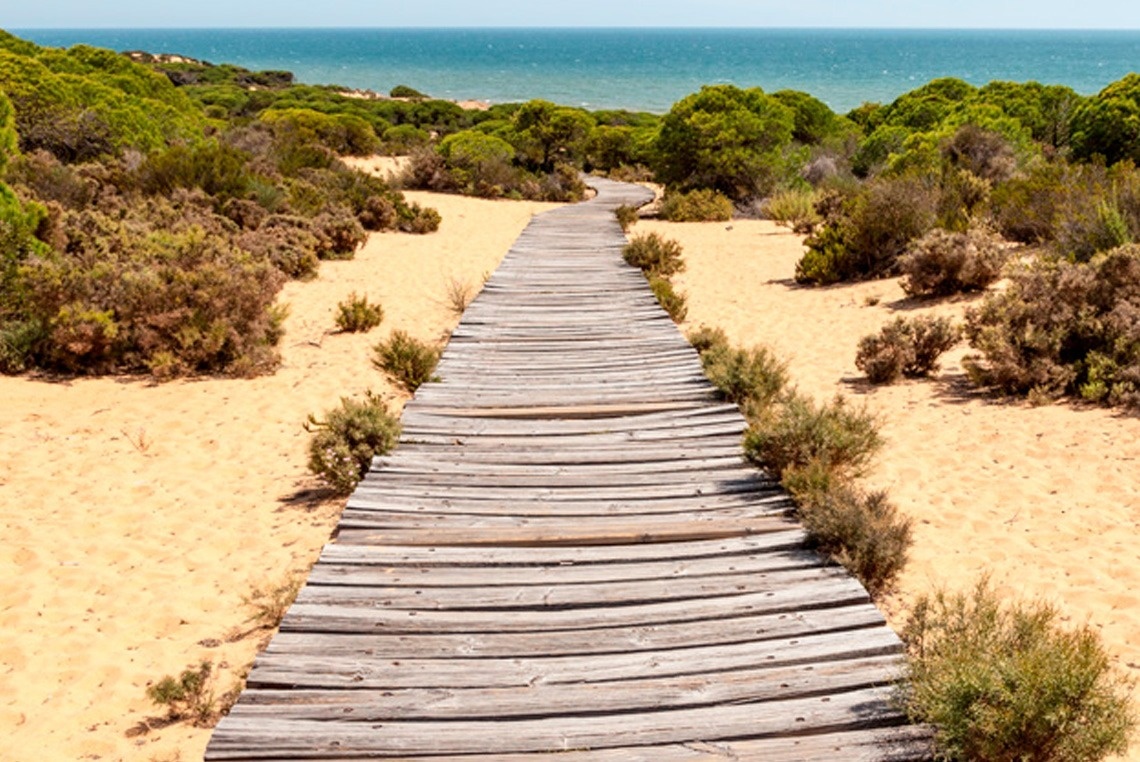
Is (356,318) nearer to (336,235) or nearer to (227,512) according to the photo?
(227,512)

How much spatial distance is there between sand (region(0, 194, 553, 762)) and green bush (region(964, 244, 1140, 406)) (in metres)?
5.48

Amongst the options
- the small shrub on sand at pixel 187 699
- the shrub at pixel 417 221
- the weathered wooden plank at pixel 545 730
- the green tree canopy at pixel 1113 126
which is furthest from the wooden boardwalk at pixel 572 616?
the green tree canopy at pixel 1113 126

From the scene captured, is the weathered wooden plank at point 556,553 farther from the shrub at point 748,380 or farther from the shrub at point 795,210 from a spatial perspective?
the shrub at point 795,210

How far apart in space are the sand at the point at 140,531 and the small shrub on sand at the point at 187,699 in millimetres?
71

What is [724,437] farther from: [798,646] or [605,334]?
[605,334]

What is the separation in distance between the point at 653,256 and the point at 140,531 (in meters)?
9.12

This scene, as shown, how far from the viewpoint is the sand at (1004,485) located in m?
4.50

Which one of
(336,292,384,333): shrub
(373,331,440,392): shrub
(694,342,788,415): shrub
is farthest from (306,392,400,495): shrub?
(336,292,384,333): shrub

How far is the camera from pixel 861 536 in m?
4.43

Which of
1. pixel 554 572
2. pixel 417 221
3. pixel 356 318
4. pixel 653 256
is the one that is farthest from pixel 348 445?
pixel 417 221

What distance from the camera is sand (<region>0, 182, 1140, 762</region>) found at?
162 inches

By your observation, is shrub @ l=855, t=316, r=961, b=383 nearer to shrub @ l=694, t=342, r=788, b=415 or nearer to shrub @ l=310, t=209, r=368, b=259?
shrub @ l=694, t=342, r=788, b=415

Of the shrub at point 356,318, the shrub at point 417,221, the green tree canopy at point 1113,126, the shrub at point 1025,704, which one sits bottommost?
the shrub at point 417,221

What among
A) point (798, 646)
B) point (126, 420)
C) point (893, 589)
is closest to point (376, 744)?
point (798, 646)
